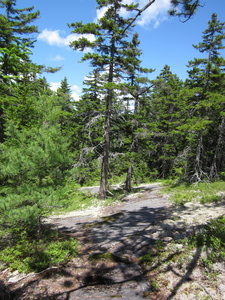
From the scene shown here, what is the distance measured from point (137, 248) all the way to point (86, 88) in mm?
21259

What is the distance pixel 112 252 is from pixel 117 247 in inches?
14.3

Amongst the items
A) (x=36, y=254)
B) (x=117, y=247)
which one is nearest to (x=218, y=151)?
(x=117, y=247)

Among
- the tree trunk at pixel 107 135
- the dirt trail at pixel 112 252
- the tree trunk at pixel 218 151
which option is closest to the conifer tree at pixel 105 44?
the tree trunk at pixel 107 135

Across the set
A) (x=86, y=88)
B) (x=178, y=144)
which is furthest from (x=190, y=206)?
(x=86, y=88)

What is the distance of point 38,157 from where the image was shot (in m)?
5.95

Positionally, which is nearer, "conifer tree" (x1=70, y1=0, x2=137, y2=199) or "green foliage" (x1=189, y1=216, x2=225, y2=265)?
"green foliage" (x1=189, y1=216, x2=225, y2=265)

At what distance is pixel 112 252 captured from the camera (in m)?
6.02

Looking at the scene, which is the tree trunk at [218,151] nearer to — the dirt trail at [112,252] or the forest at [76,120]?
the forest at [76,120]

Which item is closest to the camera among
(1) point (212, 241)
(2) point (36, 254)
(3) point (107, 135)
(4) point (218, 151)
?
(1) point (212, 241)

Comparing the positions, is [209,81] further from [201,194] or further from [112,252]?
[112,252]

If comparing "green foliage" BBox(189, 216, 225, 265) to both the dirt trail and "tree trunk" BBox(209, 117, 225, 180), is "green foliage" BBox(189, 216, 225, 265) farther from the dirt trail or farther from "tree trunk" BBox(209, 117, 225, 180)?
"tree trunk" BBox(209, 117, 225, 180)

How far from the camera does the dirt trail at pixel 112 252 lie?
4.39 metres

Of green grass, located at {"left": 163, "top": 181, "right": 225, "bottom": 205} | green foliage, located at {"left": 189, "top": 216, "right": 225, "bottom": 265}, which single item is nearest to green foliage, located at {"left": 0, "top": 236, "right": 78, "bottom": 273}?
green foliage, located at {"left": 189, "top": 216, "right": 225, "bottom": 265}

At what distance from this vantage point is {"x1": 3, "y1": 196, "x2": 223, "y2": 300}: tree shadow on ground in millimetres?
4570
